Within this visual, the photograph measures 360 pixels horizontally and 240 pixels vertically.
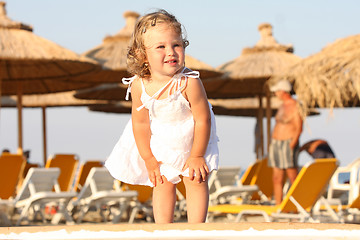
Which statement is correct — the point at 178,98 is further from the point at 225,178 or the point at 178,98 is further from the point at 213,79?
the point at 213,79

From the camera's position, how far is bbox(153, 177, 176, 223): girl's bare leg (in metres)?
2.21

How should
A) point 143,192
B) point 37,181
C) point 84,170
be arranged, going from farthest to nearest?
point 84,170 → point 143,192 → point 37,181

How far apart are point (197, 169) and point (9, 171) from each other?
5996mm

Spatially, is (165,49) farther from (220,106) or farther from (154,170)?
(220,106)

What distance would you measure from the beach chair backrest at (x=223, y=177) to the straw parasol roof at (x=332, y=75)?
4.82 feet

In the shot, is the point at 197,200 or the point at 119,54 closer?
the point at 197,200

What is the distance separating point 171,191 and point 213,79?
34.1 feet

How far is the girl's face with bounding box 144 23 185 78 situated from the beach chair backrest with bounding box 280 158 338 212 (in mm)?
3573

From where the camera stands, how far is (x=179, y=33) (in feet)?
7.07

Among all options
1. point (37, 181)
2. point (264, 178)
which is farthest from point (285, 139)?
point (37, 181)

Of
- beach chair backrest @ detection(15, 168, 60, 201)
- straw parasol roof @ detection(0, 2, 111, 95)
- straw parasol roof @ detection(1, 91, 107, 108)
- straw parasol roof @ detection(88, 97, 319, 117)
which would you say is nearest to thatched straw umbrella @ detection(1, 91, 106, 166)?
straw parasol roof @ detection(1, 91, 107, 108)

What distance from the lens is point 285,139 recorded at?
24.4ft

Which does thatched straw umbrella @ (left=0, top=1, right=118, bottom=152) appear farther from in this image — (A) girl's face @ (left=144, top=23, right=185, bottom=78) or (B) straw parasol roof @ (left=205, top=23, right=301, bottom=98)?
(A) girl's face @ (left=144, top=23, right=185, bottom=78)

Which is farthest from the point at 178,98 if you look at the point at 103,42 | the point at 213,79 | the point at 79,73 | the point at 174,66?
the point at 103,42
